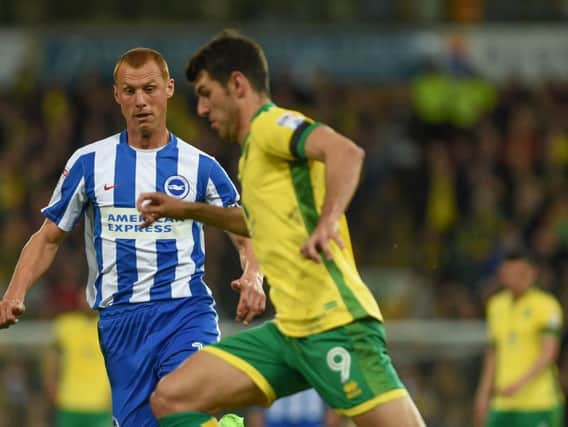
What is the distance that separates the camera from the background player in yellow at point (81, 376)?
13.6 m

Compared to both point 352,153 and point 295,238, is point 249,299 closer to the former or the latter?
point 295,238

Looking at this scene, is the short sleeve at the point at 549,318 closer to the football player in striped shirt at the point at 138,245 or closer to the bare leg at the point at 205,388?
the football player in striped shirt at the point at 138,245

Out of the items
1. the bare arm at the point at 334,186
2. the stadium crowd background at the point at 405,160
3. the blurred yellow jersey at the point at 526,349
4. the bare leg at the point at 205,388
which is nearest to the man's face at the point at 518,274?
the blurred yellow jersey at the point at 526,349

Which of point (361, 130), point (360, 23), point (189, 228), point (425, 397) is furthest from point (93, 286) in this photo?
point (360, 23)

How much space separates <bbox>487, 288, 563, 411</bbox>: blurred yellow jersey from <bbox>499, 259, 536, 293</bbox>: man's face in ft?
0.39

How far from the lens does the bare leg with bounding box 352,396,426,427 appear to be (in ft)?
18.3

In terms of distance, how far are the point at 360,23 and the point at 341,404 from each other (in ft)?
42.5

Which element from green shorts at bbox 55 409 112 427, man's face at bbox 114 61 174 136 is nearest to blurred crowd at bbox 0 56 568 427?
green shorts at bbox 55 409 112 427

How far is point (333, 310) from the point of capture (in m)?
5.65

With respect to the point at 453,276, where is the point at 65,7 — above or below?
above

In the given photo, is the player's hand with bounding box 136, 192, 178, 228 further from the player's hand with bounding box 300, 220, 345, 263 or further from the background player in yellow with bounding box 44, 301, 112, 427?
the background player in yellow with bounding box 44, 301, 112, 427

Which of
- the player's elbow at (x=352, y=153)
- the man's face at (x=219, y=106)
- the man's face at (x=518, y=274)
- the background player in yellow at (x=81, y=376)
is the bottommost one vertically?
the background player in yellow at (x=81, y=376)

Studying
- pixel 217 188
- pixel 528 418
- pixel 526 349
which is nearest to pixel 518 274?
pixel 526 349

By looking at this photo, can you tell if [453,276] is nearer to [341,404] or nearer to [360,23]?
[360,23]
